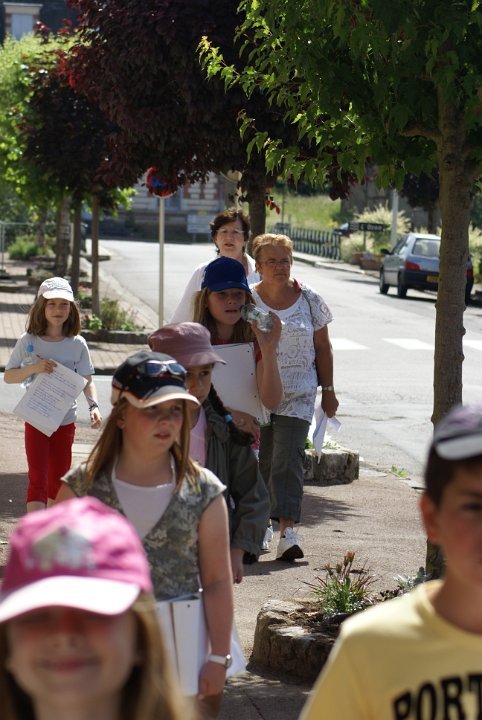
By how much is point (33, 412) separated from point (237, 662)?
4.45 metres

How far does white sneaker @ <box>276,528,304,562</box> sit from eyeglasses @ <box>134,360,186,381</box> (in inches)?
179

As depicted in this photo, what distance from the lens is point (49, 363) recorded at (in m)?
8.28

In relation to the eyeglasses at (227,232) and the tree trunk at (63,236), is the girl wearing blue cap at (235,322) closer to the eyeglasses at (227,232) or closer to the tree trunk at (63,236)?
the eyeglasses at (227,232)

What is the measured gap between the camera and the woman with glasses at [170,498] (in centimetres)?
368

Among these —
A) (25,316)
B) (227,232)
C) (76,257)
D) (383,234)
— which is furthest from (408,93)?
(383,234)

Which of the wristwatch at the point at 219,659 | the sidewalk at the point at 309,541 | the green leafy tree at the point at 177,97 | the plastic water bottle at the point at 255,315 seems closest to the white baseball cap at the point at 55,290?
the sidewalk at the point at 309,541

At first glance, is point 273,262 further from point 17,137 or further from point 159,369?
point 17,137

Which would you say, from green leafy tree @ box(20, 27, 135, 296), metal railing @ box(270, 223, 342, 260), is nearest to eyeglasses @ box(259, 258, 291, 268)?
green leafy tree @ box(20, 27, 135, 296)

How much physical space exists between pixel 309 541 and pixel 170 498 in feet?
17.6

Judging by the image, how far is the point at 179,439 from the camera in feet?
12.4

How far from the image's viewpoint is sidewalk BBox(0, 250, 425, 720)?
574cm

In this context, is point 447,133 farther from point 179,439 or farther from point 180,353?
point 179,439

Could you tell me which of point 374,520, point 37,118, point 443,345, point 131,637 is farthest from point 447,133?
point 37,118

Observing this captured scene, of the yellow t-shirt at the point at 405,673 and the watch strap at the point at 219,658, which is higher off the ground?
the yellow t-shirt at the point at 405,673
